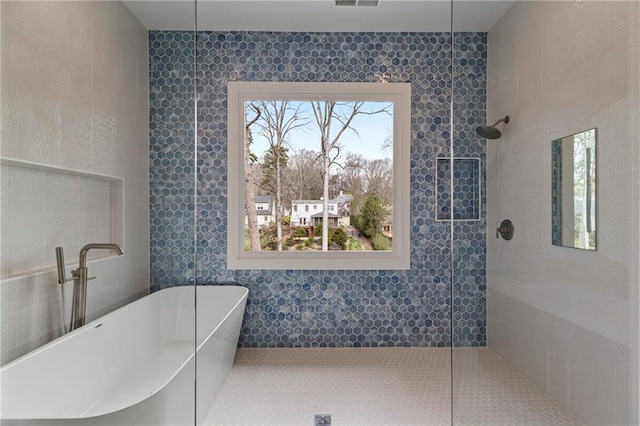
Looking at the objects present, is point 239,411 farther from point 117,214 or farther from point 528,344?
point 528,344

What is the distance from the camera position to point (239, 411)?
1.56 meters

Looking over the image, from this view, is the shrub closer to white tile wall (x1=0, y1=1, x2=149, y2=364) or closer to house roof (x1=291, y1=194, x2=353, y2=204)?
house roof (x1=291, y1=194, x2=353, y2=204)

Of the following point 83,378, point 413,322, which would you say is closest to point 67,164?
point 83,378

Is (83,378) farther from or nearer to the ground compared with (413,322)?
nearer to the ground

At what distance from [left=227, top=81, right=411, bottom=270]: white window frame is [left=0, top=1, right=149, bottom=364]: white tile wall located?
1.16ft

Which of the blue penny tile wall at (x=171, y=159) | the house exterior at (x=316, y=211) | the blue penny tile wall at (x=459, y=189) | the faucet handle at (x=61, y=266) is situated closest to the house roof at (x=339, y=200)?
the house exterior at (x=316, y=211)

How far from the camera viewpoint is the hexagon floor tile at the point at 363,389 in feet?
4.97

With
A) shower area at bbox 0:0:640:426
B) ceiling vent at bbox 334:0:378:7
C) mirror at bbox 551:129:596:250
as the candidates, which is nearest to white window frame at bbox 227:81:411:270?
shower area at bbox 0:0:640:426

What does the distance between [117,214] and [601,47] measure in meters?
2.23

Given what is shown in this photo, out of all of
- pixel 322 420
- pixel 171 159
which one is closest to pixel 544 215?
pixel 322 420

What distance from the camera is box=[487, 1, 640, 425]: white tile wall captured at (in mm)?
1418

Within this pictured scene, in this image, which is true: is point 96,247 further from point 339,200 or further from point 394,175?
point 394,175

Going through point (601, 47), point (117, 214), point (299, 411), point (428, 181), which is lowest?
point (299, 411)

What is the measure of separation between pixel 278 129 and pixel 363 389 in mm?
1350
